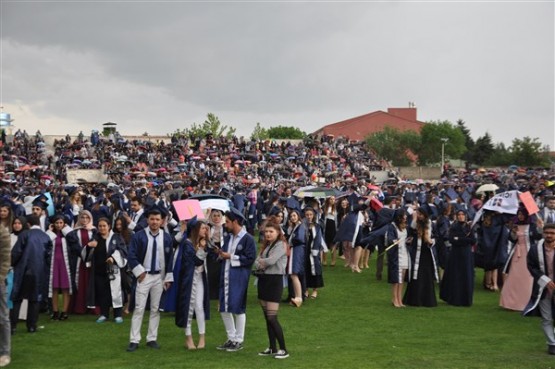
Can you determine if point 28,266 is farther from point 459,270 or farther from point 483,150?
point 483,150

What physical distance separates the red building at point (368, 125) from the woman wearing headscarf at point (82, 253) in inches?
3235

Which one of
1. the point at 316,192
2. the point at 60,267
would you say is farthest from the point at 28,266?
the point at 316,192

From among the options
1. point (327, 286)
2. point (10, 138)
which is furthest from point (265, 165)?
point (327, 286)

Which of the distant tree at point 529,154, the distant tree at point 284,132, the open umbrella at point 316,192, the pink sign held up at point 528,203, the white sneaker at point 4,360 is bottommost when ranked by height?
the white sneaker at point 4,360

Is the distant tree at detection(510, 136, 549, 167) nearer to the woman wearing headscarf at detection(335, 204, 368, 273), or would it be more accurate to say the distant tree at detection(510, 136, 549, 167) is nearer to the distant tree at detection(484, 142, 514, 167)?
the distant tree at detection(484, 142, 514, 167)

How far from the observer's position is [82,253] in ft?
35.3

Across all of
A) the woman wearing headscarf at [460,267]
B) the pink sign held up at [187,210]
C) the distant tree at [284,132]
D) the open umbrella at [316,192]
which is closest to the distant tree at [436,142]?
the distant tree at [284,132]

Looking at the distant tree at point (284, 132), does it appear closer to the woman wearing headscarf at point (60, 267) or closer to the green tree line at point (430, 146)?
the green tree line at point (430, 146)

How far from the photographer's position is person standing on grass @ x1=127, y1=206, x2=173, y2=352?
8547 mm

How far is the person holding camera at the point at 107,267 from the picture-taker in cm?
1051

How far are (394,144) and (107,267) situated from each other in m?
72.6

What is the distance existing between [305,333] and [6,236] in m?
4.33

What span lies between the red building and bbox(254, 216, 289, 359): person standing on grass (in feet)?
278

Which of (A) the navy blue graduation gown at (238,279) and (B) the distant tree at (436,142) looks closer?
(A) the navy blue graduation gown at (238,279)
